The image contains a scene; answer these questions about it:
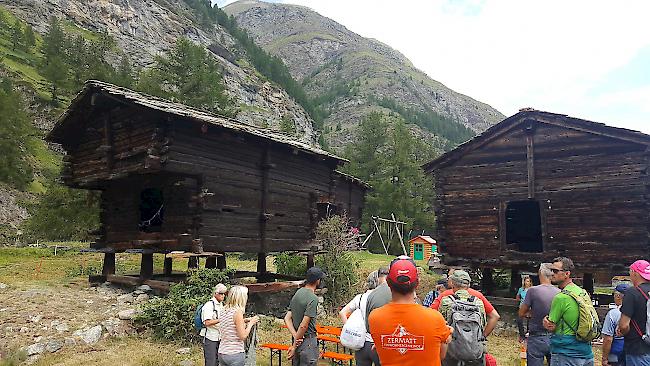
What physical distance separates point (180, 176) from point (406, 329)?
1144 centimetres

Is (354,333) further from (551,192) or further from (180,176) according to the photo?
(551,192)

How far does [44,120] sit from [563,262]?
52137mm

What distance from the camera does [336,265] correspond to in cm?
1778

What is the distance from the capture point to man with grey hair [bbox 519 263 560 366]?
6.57 m

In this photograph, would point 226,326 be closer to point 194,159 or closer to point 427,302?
point 427,302

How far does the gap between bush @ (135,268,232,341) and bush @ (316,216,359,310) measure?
6.02 metres

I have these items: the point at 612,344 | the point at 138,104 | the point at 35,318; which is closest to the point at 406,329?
the point at 612,344

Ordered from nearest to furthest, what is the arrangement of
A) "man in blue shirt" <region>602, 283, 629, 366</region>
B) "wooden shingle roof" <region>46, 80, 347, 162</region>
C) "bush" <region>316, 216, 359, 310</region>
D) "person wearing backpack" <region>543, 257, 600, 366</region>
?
1. "person wearing backpack" <region>543, 257, 600, 366</region>
2. "man in blue shirt" <region>602, 283, 629, 366</region>
3. "wooden shingle roof" <region>46, 80, 347, 162</region>
4. "bush" <region>316, 216, 359, 310</region>

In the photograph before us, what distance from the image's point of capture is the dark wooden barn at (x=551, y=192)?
1486cm

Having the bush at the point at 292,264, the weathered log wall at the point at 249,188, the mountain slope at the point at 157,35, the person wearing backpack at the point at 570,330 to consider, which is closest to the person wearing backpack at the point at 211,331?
the person wearing backpack at the point at 570,330

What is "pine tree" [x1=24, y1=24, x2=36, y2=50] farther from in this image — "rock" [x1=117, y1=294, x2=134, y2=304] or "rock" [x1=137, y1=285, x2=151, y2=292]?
"rock" [x1=117, y1=294, x2=134, y2=304]

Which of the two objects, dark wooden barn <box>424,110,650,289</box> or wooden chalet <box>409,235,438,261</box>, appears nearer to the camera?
dark wooden barn <box>424,110,650,289</box>

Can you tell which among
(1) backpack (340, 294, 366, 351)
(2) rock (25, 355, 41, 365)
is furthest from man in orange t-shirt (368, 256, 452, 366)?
(2) rock (25, 355, 41, 365)

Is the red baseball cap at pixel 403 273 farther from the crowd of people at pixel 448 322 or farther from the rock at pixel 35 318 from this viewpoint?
the rock at pixel 35 318
